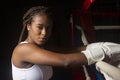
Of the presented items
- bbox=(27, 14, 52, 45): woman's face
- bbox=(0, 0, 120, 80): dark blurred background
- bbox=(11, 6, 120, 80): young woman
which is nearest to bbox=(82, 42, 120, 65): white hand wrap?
bbox=(11, 6, 120, 80): young woman

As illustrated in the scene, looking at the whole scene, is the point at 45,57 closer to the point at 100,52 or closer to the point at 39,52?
the point at 39,52

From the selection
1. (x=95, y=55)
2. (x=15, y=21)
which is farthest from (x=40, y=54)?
(x=15, y=21)

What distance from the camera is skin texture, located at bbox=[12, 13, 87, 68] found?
1226mm

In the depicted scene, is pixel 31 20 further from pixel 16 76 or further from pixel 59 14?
pixel 59 14

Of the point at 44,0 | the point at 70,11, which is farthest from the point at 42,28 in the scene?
the point at 44,0

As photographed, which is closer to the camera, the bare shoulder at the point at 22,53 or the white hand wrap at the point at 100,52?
the white hand wrap at the point at 100,52

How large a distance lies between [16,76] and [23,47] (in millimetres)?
182

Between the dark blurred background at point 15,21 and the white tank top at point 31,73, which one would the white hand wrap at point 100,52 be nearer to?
the white tank top at point 31,73

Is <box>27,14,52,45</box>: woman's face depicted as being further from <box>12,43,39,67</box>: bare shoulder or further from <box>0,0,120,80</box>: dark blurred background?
<box>0,0,120,80</box>: dark blurred background

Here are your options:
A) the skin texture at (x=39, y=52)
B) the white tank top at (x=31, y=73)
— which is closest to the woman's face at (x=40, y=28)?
the skin texture at (x=39, y=52)

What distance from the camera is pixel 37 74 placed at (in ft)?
4.81

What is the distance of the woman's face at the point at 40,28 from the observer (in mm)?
1369

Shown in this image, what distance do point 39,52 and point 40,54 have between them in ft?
0.05

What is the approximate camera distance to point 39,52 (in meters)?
1.31
